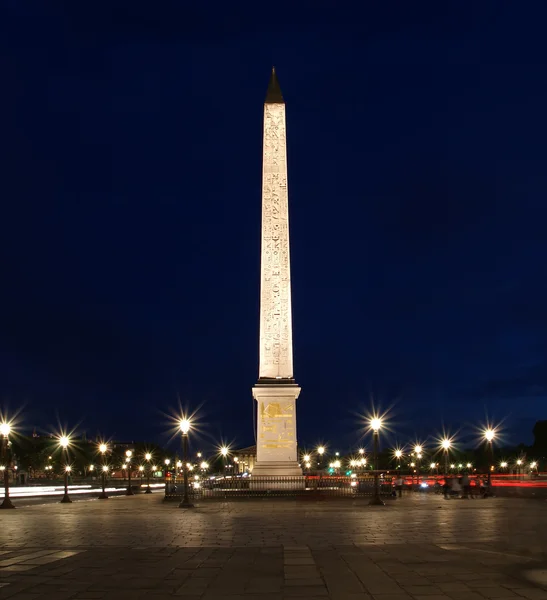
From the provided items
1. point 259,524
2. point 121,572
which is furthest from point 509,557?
point 259,524

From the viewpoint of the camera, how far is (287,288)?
3391 centimetres

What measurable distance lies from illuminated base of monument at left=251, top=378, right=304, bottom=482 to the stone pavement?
12.8m

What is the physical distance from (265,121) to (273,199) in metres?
4.28

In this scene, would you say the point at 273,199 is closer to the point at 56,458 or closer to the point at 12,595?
the point at 12,595

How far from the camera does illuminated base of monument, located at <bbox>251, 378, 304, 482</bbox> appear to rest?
33.2 metres

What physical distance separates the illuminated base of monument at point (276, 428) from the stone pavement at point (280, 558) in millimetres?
12772

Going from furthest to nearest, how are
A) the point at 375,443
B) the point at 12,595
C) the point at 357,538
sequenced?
the point at 375,443 < the point at 357,538 < the point at 12,595

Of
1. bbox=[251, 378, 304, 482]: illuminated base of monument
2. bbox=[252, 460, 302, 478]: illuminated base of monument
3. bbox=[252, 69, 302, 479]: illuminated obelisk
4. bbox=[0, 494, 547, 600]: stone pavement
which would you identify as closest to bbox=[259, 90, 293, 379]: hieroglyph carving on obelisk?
bbox=[252, 69, 302, 479]: illuminated obelisk

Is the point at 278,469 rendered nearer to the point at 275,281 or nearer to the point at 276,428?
the point at 276,428

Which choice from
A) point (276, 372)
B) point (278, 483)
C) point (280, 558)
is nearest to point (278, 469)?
point (278, 483)

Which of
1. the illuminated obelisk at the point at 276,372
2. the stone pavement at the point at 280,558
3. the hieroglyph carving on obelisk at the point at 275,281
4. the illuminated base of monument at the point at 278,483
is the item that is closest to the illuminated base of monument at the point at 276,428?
the illuminated obelisk at the point at 276,372

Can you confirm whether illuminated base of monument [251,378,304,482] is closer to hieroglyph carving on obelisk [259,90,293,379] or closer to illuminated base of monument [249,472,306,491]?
illuminated base of monument [249,472,306,491]

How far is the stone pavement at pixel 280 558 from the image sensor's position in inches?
346

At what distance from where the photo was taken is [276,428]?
3353 centimetres
